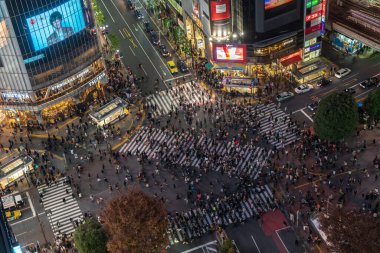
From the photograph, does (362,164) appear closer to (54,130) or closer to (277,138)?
(277,138)

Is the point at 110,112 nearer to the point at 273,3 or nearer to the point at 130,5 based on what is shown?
the point at 273,3

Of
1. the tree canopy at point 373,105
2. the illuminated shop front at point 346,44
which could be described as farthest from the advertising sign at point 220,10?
the tree canopy at point 373,105

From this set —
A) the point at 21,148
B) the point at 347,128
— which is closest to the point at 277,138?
the point at 347,128

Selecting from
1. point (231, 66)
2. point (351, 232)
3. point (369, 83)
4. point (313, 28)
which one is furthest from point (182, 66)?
point (351, 232)

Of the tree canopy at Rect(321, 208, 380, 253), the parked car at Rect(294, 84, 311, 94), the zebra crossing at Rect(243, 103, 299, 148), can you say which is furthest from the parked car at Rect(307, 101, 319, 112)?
the tree canopy at Rect(321, 208, 380, 253)

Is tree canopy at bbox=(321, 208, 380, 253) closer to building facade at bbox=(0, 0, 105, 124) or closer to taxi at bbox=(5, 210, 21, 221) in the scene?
taxi at bbox=(5, 210, 21, 221)

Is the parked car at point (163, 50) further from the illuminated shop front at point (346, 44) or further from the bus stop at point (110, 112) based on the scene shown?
the illuminated shop front at point (346, 44)
